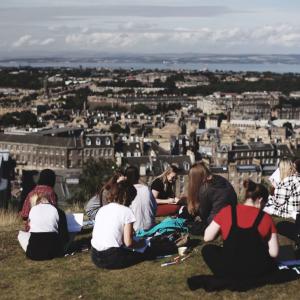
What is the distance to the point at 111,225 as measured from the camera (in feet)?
21.0

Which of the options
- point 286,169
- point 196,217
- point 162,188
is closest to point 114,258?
point 196,217

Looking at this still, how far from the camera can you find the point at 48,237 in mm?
6840

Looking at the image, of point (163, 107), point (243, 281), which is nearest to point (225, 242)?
point (243, 281)

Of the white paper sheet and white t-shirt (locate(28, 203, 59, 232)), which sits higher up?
white t-shirt (locate(28, 203, 59, 232))

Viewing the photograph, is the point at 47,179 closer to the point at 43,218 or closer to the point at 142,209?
the point at 43,218

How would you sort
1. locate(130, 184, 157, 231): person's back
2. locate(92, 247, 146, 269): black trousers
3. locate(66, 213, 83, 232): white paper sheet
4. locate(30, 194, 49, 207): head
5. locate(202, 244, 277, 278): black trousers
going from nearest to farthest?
1. locate(202, 244, 277, 278): black trousers
2. locate(92, 247, 146, 269): black trousers
3. locate(30, 194, 49, 207): head
4. locate(66, 213, 83, 232): white paper sheet
5. locate(130, 184, 157, 231): person's back

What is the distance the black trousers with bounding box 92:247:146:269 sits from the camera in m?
6.48

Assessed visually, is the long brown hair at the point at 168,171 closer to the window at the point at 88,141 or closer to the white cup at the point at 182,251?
the white cup at the point at 182,251

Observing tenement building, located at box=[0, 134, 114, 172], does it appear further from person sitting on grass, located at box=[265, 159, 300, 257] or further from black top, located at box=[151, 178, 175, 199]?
person sitting on grass, located at box=[265, 159, 300, 257]

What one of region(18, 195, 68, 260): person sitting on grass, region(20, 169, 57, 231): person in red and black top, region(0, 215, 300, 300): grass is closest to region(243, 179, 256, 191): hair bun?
region(0, 215, 300, 300): grass

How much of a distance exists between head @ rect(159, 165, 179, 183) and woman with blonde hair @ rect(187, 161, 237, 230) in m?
1.29

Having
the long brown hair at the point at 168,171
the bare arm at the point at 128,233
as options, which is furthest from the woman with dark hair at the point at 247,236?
the long brown hair at the point at 168,171

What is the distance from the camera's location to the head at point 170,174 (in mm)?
8851

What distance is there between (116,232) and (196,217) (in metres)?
Result: 2.26
